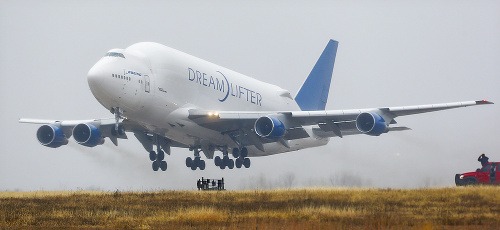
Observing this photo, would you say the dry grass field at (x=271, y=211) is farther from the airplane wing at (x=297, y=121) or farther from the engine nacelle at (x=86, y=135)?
the engine nacelle at (x=86, y=135)

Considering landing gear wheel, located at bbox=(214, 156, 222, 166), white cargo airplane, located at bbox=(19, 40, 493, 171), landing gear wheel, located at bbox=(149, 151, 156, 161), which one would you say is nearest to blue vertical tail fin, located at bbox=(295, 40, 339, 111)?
white cargo airplane, located at bbox=(19, 40, 493, 171)

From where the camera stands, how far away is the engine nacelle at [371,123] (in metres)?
50.3

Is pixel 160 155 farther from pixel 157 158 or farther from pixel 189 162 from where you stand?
pixel 189 162

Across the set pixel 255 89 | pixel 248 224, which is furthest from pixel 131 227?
pixel 255 89

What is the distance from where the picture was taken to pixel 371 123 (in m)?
50.8

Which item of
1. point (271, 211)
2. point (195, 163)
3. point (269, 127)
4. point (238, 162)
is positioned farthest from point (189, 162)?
point (271, 211)

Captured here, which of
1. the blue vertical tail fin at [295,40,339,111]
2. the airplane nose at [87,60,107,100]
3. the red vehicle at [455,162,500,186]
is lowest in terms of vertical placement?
the red vehicle at [455,162,500,186]

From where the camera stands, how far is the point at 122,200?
3978 cm

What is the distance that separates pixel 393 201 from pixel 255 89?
2669cm

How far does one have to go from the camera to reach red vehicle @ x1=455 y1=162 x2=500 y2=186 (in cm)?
5147

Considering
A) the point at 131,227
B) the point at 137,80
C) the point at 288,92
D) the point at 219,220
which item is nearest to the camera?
the point at 131,227

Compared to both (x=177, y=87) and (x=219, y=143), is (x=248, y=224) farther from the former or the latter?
(x=219, y=143)

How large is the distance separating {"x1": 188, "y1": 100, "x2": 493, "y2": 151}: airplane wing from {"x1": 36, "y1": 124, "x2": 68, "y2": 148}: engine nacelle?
1120 cm

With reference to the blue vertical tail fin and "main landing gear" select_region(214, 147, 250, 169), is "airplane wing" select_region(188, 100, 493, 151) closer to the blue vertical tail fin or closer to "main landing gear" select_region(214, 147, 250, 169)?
"main landing gear" select_region(214, 147, 250, 169)
